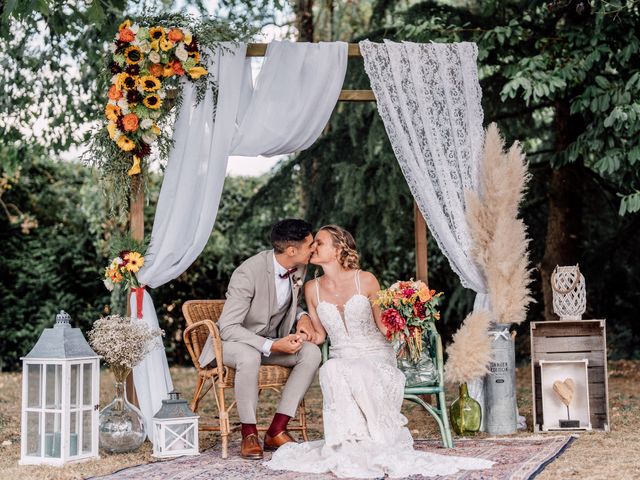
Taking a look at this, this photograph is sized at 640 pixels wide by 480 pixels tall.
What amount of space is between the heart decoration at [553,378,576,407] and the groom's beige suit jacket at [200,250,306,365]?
1.52 m

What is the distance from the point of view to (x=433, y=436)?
479 cm

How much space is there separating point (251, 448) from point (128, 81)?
214cm

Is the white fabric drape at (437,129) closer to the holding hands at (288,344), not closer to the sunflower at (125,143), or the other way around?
the holding hands at (288,344)

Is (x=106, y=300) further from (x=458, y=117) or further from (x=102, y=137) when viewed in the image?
(x=458, y=117)

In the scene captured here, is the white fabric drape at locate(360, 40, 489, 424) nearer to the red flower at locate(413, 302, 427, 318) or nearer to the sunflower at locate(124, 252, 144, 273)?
the red flower at locate(413, 302, 427, 318)

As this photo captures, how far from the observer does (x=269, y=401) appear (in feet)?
22.4

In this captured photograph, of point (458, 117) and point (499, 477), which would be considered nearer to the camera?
point (499, 477)

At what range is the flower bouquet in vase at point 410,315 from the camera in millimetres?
4176

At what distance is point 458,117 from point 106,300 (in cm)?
482

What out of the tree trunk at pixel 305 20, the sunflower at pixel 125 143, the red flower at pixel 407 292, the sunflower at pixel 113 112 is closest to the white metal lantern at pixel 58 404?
the sunflower at pixel 125 143

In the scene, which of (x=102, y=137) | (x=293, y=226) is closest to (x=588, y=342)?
(x=293, y=226)

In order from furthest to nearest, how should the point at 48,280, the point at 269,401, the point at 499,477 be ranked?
1. the point at 48,280
2. the point at 269,401
3. the point at 499,477

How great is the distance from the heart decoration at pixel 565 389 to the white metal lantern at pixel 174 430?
200 centimetres

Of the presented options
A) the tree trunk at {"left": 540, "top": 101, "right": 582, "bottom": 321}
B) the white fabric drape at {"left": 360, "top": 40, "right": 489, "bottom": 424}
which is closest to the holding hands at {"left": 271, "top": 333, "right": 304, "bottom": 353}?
the white fabric drape at {"left": 360, "top": 40, "right": 489, "bottom": 424}
